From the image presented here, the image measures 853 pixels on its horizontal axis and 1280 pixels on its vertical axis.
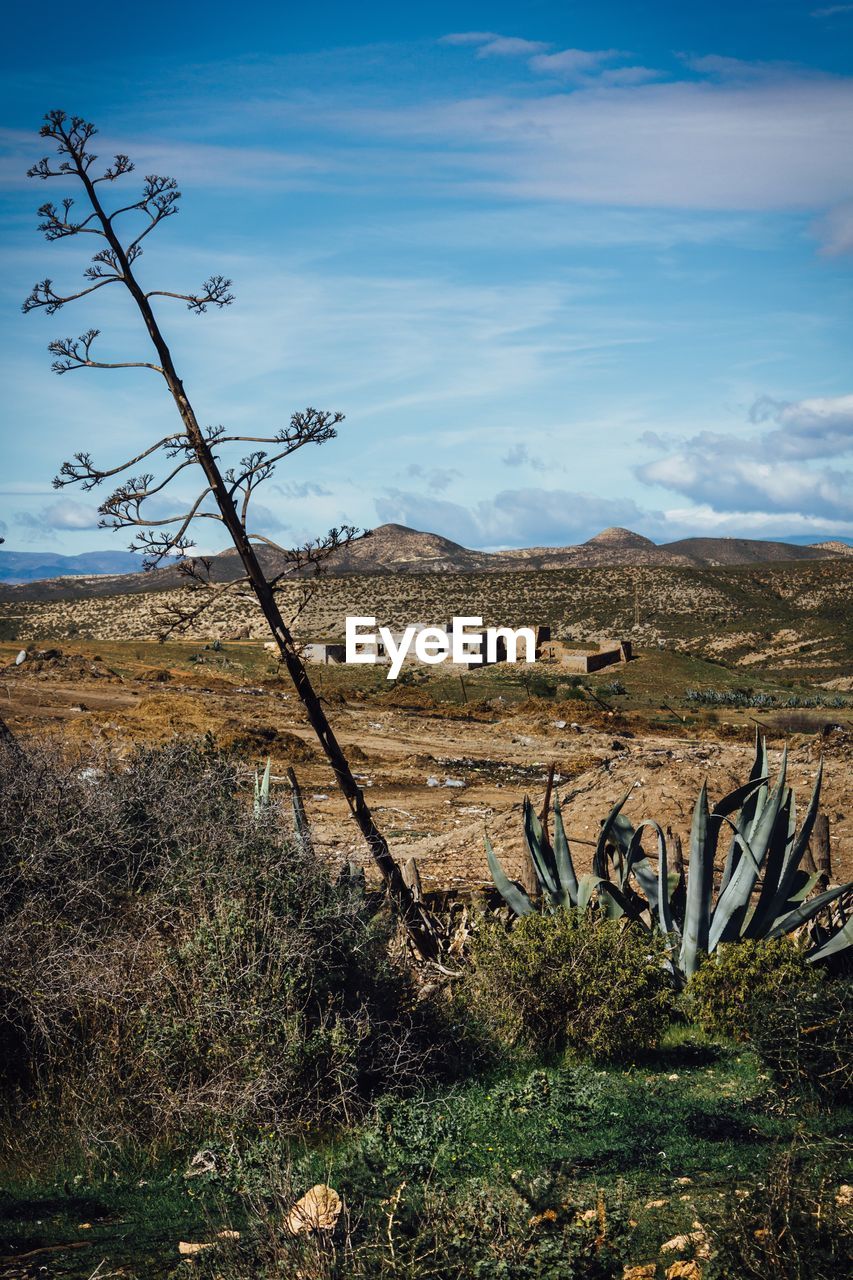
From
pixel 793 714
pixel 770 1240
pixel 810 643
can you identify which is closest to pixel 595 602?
pixel 810 643

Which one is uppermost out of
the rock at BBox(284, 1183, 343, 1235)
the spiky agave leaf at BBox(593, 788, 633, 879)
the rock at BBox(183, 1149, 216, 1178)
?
the spiky agave leaf at BBox(593, 788, 633, 879)

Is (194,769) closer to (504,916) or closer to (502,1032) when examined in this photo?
(504,916)

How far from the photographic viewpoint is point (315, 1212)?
4117 millimetres

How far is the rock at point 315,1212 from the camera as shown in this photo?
→ 152 inches

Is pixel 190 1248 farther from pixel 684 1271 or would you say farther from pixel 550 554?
pixel 550 554

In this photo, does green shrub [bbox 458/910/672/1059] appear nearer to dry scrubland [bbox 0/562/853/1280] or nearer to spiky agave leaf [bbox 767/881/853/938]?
dry scrubland [bbox 0/562/853/1280]

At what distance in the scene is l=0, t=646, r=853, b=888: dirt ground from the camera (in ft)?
45.1

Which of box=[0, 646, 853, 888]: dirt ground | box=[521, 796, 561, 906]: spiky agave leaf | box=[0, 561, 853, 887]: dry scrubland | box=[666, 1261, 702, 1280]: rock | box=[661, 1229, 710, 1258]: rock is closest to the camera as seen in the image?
box=[666, 1261, 702, 1280]: rock

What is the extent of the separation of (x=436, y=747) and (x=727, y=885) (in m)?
18.0

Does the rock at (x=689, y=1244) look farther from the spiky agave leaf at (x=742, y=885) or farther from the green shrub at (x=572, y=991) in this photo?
the spiky agave leaf at (x=742, y=885)

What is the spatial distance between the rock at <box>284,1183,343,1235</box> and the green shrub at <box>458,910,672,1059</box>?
2451 mm

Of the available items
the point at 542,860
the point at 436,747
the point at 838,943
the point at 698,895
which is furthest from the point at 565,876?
the point at 436,747

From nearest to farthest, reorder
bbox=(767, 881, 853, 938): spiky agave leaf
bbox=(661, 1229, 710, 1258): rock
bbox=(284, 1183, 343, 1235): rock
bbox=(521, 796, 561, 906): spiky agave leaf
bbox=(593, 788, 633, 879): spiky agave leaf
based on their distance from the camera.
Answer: bbox=(284, 1183, 343, 1235): rock → bbox=(661, 1229, 710, 1258): rock → bbox=(767, 881, 853, 938): spiky agave leaf → bbox=(593, 788, 633, 879): spiky agave leaf → bbox=(521, 796, 561, 906): spiky agave leaf

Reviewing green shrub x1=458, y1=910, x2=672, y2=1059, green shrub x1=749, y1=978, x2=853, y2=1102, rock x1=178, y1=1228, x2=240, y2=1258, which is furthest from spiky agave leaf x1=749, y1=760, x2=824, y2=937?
rock x1=178, y1=1228, x2=240, y2=1258
